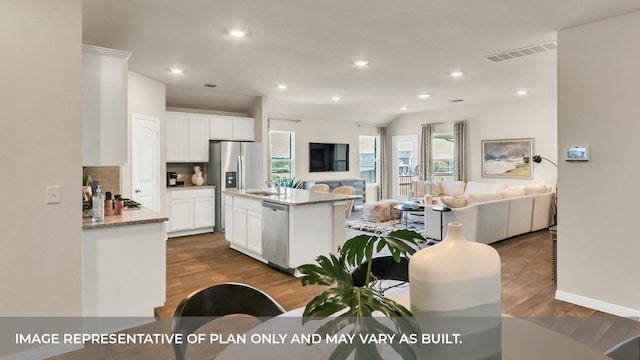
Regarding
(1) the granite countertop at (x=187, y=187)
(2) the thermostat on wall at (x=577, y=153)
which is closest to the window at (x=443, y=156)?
(1) the granite countertop at (x=187, y=187)

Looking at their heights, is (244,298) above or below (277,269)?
above

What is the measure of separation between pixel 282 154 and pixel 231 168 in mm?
2200

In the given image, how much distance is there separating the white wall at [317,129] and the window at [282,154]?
0.42 ft

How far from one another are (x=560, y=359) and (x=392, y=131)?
9.80 meters

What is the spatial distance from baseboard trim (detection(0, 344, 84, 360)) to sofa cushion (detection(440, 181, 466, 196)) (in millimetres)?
7796

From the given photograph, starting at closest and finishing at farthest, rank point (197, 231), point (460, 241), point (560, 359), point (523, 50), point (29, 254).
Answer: point (460, 241), point (560, 359), point (29, 254), point (523, 50), point (197, 231)

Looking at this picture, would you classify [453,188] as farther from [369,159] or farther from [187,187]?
[187,187]

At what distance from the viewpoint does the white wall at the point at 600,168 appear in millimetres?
3109

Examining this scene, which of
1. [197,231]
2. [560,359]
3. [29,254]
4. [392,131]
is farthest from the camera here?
[392,131]

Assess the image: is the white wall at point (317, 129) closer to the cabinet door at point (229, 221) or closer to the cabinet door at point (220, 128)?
the cabinet door at point (220, 128)

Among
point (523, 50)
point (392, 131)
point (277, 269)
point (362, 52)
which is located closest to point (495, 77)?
point (523, 50)

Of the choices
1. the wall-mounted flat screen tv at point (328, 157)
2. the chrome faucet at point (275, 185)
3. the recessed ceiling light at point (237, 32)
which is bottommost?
the chrome faucet at point (275, 185)

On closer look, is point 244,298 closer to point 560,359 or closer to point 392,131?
point 560,359

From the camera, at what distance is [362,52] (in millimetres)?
4289
